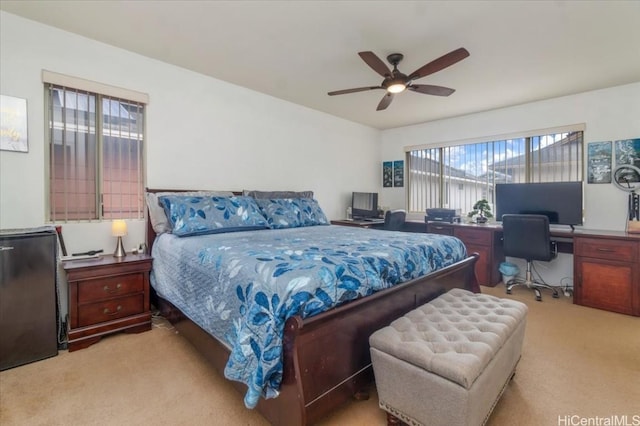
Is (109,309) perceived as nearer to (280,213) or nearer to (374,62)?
(280,213)

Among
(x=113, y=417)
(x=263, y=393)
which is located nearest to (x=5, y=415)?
(x=113, y=417)

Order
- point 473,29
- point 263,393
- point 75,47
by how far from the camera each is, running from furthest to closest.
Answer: point 75,47 → point 473,29 → point 263,393

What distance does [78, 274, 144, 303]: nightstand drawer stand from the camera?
2.29 m

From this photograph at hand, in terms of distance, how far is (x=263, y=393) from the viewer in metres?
1.34

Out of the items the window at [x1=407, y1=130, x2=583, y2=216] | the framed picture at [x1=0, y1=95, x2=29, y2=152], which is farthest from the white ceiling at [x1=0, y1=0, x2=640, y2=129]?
the window at [x1=407, y1=130, x2=583, y2=216]

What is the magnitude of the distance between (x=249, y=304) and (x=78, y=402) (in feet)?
4.08

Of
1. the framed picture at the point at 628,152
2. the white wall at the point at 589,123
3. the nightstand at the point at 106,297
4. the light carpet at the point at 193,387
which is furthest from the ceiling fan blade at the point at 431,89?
the nightstand at the point at 106,297

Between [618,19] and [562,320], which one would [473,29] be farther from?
[562,320]

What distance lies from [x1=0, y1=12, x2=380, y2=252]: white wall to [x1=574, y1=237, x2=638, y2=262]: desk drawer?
3.13 metres

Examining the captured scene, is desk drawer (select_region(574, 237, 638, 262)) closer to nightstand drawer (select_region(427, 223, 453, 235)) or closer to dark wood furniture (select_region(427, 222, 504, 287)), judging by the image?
dark wood furniture (select_region(427, 222, 504, 287))

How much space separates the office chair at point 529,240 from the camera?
3.41 m

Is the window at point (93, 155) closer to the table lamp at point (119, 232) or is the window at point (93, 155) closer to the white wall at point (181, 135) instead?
the white wall at point (181, 135)

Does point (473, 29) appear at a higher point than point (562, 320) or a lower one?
higher

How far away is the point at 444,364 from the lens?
1265 mm
